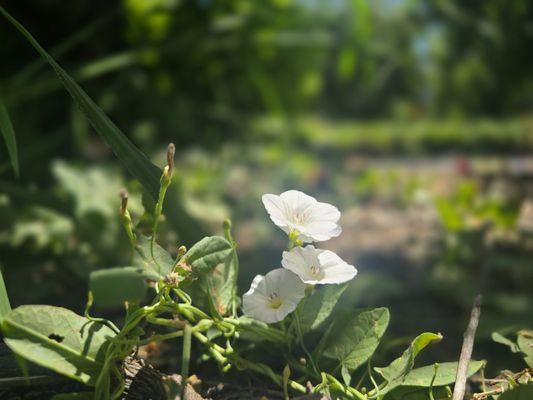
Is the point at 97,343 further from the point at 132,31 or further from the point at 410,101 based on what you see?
the point at 410,101

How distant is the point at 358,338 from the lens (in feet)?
1.92

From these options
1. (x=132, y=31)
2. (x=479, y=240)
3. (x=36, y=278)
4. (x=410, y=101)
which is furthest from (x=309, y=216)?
(x=410, y=101)

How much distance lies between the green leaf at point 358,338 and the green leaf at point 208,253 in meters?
0.16

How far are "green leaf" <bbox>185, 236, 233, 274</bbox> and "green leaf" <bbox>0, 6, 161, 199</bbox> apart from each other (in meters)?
0.11

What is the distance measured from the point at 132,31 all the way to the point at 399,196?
5.12 feet

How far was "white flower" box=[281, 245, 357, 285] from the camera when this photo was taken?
0.53m

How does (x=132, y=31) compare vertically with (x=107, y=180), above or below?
above

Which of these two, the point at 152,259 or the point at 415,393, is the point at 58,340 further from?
the point at 415,393

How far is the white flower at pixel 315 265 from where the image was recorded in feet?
1.74

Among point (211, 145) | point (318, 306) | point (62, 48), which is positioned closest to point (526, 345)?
point (318, 306)

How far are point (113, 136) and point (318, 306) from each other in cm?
26

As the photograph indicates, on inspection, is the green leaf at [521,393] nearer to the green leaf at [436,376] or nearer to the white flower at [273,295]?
the green leaf at [436,376]

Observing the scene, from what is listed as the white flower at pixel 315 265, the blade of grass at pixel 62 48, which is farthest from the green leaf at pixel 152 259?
the blade of grass at pixel 62 48

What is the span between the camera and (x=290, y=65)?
3516 mm
